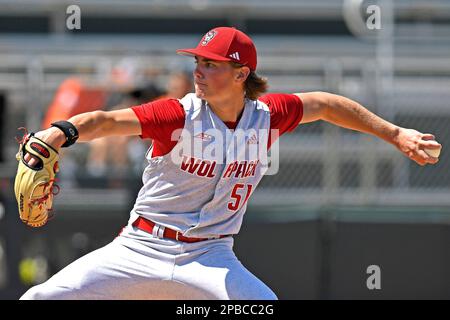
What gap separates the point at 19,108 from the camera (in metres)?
10.3

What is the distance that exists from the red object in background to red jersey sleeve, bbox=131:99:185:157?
16.3 feet

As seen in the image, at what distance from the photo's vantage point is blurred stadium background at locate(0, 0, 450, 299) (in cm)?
951

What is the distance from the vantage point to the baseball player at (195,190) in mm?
5133

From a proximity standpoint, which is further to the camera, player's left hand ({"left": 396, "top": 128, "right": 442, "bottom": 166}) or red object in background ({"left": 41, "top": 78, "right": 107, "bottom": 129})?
red object in background ({"left": 41, "top": 78, "right": 107, "bottom": 129})

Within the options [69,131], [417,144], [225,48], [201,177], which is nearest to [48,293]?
[69,131]

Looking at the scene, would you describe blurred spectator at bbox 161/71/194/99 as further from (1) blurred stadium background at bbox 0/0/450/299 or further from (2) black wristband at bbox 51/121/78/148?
(2) black wristband at bbox 51/121/78/148

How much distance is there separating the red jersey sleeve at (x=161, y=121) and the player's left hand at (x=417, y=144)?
1384 millimetres

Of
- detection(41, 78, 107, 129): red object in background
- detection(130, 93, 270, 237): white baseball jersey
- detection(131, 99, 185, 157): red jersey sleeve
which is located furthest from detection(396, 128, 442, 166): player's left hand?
detection(41, 78, 107, 129): red object in background

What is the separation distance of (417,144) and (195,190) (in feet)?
4.48

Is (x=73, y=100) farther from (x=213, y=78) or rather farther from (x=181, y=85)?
(x=213, y=78)

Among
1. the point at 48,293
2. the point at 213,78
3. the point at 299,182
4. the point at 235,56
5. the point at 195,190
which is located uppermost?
the point at 235,56

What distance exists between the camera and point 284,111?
5648 millimetres
